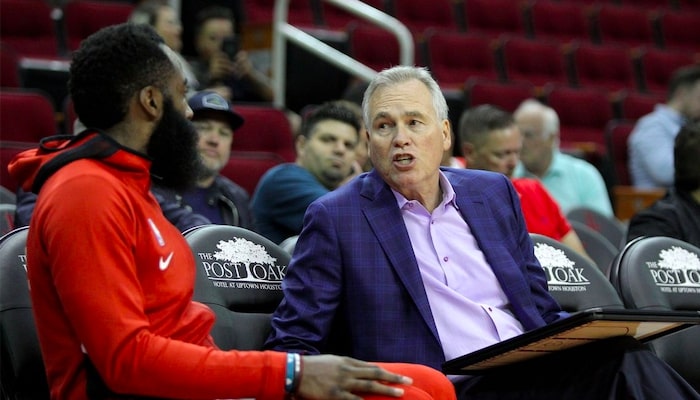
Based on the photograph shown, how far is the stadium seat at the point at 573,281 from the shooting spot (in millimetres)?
3150

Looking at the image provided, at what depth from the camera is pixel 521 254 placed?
286 centimetres

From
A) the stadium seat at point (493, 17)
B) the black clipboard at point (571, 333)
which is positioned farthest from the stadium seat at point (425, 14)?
the black clipboard at point (571, 333)

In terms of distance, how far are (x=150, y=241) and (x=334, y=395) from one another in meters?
0.47

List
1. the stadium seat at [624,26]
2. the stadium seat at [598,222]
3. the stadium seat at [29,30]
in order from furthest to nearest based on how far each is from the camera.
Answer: the stadium seat at [624,26]
the stadium seat at [29,30]
the stadium seat at [598,222]

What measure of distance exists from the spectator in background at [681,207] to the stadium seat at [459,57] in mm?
3905

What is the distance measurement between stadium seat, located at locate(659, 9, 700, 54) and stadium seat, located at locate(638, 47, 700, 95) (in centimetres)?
71

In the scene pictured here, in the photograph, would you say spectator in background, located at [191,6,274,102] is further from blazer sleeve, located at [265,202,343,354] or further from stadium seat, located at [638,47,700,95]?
stadium seat, located at [638,47,700,95]

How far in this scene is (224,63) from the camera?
6105 mm

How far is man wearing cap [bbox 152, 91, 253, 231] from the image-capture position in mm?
4102

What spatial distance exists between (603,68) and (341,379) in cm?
742

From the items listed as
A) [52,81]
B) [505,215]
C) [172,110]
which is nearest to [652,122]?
[52,81]

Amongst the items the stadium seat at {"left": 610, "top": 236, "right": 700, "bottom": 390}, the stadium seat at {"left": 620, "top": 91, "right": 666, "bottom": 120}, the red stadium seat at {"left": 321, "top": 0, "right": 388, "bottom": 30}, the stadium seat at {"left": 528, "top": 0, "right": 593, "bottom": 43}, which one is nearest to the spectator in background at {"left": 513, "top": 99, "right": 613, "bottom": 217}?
the stadium seat at {"left": 610, "top": 236, "right": 700, "bottom": 390}

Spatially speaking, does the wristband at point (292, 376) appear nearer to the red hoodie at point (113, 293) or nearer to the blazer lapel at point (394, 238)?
the red hoodie at point (113, 293)

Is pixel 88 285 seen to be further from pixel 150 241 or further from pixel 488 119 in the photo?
pixel 488 119
